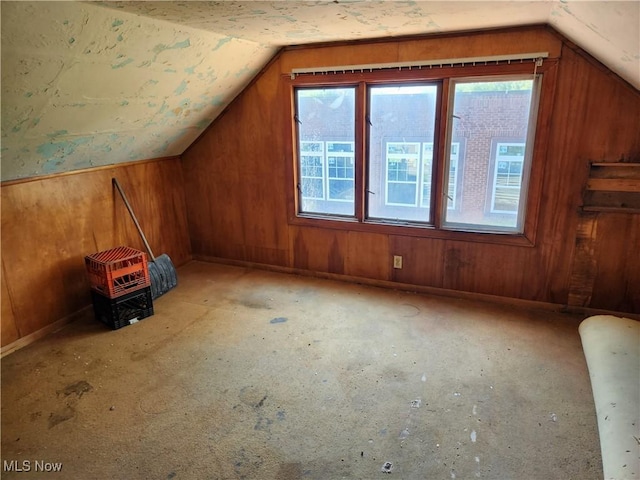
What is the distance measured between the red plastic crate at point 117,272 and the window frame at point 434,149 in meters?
1.33

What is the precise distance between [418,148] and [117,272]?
2.36m

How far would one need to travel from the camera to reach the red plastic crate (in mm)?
2791

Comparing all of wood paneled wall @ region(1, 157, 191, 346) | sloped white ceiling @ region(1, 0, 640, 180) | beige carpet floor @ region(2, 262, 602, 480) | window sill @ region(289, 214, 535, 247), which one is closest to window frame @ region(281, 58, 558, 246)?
window sill @ region(289, 214, 535, 247)

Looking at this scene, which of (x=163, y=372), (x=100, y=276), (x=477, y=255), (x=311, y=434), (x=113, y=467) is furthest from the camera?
(x=477, y=255)

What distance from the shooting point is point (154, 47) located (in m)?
2.25

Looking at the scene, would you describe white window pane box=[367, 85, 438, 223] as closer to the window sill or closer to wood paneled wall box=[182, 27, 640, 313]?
the window sill

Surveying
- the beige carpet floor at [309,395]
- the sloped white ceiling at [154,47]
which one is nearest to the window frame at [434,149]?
the sloped white ceiling at [154,47]

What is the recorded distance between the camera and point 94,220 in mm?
3172

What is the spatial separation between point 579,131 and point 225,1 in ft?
7.53

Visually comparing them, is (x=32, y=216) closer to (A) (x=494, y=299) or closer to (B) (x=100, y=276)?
(B) (x=100, y=276)

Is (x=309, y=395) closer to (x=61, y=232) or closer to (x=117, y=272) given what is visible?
(x=117, y=272)

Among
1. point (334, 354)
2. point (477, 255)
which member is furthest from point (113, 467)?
point (477, 255)

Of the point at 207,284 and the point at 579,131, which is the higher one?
the point at 579,131

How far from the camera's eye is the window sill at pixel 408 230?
118 inches
